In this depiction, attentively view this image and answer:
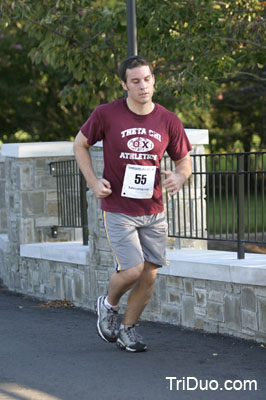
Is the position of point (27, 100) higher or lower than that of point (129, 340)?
higher

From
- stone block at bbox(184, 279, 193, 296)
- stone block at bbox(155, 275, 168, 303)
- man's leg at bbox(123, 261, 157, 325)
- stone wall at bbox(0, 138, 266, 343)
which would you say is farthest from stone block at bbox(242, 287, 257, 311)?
stone block at bbox(155, 275, 168, 303)

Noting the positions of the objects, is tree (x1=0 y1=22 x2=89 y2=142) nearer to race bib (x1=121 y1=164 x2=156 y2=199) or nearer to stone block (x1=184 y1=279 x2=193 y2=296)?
stone block (x1=184 y1=279 x2=193 y2=296)

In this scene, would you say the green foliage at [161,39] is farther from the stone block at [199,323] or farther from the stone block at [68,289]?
the stone block at [199,323]

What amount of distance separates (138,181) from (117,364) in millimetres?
1243

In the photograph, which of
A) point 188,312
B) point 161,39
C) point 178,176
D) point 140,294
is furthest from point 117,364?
point 161,39

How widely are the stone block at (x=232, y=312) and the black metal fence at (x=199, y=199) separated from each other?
444 millimetres

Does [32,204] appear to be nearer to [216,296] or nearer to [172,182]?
[216,296]

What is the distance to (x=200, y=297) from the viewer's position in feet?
24.8

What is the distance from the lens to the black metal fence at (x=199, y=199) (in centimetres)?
746

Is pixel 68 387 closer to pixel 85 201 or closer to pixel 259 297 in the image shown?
pixel 259 297

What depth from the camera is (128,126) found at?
580cm

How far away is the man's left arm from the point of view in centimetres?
583

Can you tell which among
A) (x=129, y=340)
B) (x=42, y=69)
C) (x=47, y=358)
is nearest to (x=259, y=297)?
(x=129, y=340)

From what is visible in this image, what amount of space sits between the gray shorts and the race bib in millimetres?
171
